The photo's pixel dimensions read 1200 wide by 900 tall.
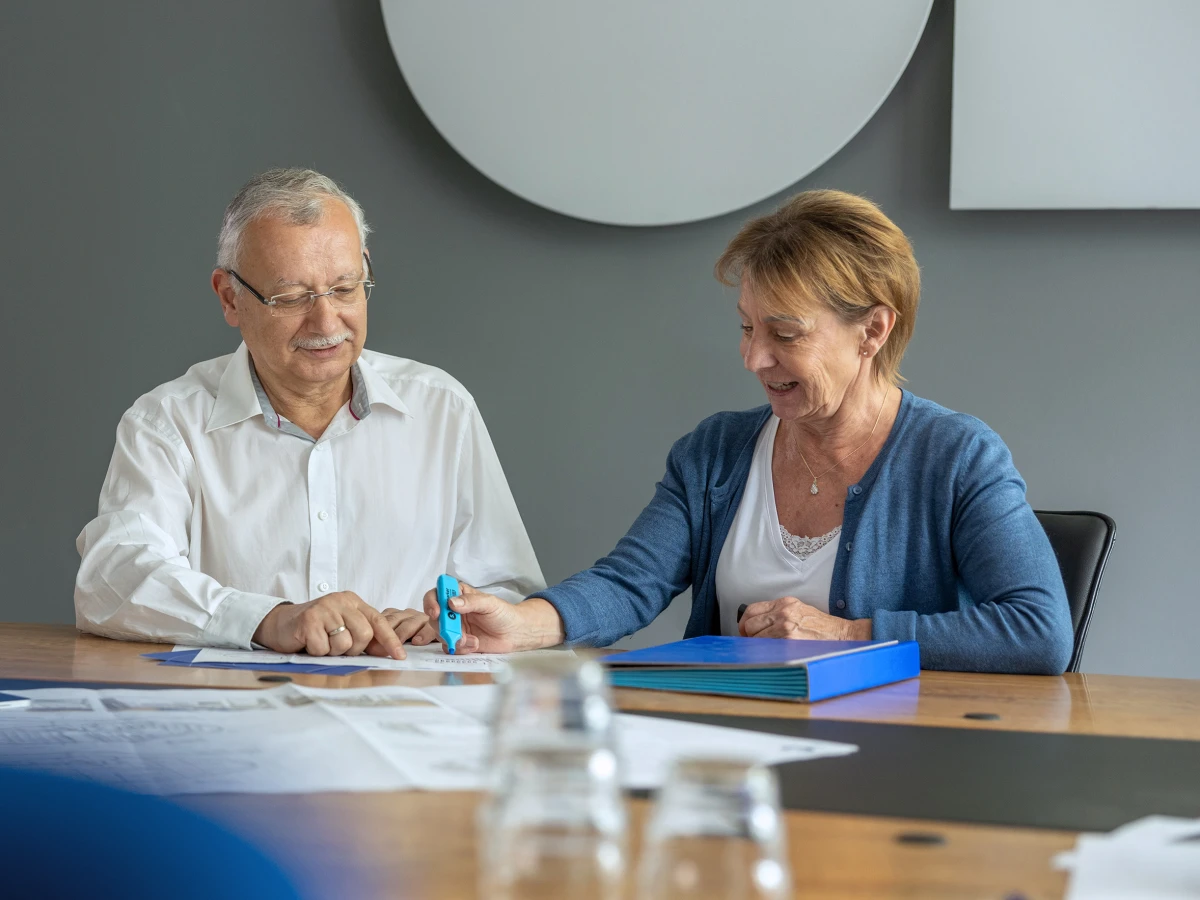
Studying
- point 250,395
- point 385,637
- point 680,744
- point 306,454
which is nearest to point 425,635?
point 385,637

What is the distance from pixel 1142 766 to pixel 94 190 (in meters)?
2.37

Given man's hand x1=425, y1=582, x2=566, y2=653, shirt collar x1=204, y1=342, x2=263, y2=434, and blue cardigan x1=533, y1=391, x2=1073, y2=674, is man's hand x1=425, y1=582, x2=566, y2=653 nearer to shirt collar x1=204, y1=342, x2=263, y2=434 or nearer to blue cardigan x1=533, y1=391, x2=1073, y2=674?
blue cardigan x1=533, y1=391, x2=1073, y2=674

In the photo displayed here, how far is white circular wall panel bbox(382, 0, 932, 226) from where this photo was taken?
2293 millimetres

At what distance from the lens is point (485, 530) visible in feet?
6.57

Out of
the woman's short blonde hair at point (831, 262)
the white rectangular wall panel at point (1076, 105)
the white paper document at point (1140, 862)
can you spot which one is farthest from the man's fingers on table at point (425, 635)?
the white rectangular wall panel at point (1076, 105)

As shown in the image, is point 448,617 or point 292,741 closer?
point 292,741

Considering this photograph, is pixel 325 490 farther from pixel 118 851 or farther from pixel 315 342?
pixel 118 851

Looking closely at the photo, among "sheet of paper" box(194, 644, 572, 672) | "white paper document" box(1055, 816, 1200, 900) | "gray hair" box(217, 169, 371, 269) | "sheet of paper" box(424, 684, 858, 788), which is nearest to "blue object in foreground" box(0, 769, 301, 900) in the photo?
"sheet of paper" box(424, 684, 858, 788)

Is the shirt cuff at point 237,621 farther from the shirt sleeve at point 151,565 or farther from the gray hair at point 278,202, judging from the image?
the gray hair at point 278,202

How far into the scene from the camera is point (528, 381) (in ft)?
8.12

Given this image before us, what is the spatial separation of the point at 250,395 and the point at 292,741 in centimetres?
109

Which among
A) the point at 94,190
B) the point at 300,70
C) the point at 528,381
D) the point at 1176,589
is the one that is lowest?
the point at 1176,589

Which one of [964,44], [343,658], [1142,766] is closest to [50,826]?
[343,658]

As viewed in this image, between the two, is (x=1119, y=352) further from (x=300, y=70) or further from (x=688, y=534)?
(x=300, y=70)
